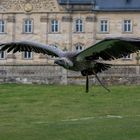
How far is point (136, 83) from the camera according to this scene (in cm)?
4416

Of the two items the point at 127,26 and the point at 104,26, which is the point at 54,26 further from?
the point at 127,26

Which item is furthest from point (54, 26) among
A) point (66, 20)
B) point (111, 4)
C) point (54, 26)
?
point (111, 4)

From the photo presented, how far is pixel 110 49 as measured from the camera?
8609 mm

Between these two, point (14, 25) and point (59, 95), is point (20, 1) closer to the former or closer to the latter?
point (14, 25)

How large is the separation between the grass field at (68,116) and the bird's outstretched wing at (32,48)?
430 centimetres

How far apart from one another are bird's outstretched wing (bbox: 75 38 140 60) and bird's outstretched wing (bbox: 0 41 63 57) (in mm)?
370

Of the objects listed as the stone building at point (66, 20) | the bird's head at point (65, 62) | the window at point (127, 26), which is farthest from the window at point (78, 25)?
the bird's head at point (65, 62)

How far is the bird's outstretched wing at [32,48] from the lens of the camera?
29.3 feet

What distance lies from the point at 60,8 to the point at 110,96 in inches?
1509

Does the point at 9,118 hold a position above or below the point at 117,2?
below

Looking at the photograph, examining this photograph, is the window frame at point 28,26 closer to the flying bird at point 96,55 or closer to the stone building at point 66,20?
the stone building at point 66,20

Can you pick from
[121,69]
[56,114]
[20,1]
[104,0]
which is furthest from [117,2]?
[56,114]

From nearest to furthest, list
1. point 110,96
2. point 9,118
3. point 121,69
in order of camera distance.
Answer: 1. point 9,118
2. point 110,96
3. point 121,69

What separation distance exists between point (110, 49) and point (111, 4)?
60076 millimetres
